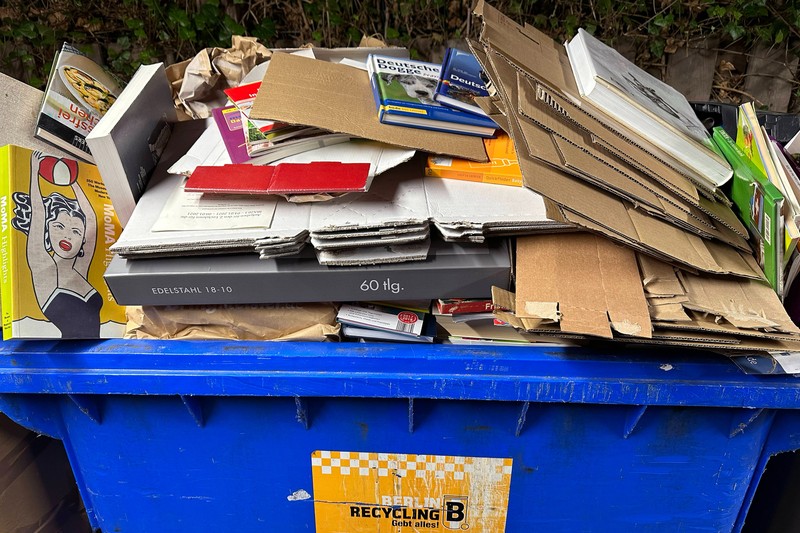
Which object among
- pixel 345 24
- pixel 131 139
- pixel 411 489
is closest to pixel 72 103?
pixel 131 139

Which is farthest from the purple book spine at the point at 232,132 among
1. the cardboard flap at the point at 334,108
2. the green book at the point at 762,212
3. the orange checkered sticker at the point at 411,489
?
the green book at the point at 762,212

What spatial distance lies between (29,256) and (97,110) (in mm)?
476

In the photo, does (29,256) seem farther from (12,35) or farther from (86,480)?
(12,35)

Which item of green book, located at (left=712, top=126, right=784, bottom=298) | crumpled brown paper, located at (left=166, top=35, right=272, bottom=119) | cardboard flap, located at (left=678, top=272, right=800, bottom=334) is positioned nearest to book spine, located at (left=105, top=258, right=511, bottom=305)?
cardboard flap, located at (left=678, top=272, right=800, bottom=334)

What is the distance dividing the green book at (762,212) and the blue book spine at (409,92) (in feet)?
1.64

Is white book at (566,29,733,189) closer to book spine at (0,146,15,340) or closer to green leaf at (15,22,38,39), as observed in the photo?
book spine at (0,146,15,340)

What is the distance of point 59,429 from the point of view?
4.01 ft

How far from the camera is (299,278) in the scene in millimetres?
1056

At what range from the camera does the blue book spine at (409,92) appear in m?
1.21

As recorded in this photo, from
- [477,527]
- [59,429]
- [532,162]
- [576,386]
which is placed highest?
[532,162]

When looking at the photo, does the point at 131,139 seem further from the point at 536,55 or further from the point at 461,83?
the point at 536,55

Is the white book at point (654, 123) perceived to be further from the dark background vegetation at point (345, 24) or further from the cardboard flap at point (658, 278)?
the dark background vegetation at point (345, 24)

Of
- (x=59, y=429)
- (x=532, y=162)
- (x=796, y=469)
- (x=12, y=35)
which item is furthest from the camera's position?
(x=12, y=35)

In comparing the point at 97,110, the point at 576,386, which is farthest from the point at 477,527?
the point at 97,110
